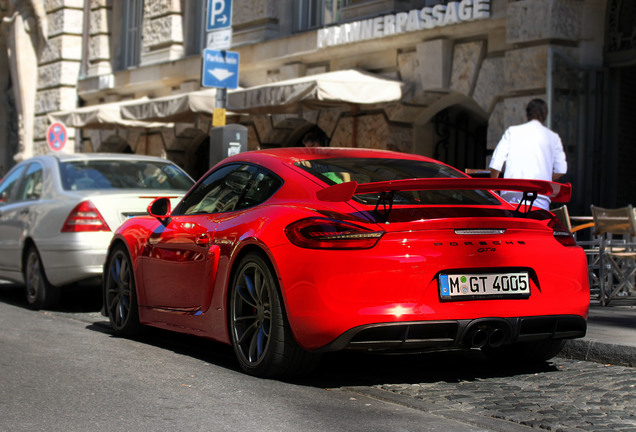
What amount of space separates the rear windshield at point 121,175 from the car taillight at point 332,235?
474 centimetres

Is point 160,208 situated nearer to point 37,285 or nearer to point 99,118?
point 37,285

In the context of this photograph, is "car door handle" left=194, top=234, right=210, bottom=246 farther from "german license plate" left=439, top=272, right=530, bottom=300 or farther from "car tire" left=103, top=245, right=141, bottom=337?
"german license plate" left=439, top=272, right=530, bottom=300

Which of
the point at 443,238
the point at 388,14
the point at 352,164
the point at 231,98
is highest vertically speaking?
the point at 388,14

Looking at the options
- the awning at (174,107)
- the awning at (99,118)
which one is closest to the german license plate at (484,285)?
the awning at (174,107)

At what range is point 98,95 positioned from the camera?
83.9ft

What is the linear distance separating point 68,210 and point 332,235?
466 centimetres

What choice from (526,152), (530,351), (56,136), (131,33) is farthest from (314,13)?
(530,351)

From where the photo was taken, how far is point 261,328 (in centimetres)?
600

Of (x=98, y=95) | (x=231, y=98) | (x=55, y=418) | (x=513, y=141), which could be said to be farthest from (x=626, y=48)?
(x=98, y=95)

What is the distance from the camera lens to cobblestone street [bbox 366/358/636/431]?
5.00 m

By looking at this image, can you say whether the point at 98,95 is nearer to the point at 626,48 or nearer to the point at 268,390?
the point at 626,48

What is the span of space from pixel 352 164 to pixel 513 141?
11.1 ft

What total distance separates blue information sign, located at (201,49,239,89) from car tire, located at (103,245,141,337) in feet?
17.7

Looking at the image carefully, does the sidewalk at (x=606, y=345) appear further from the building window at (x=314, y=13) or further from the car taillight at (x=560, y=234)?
the building window at (x=314, y=13)
